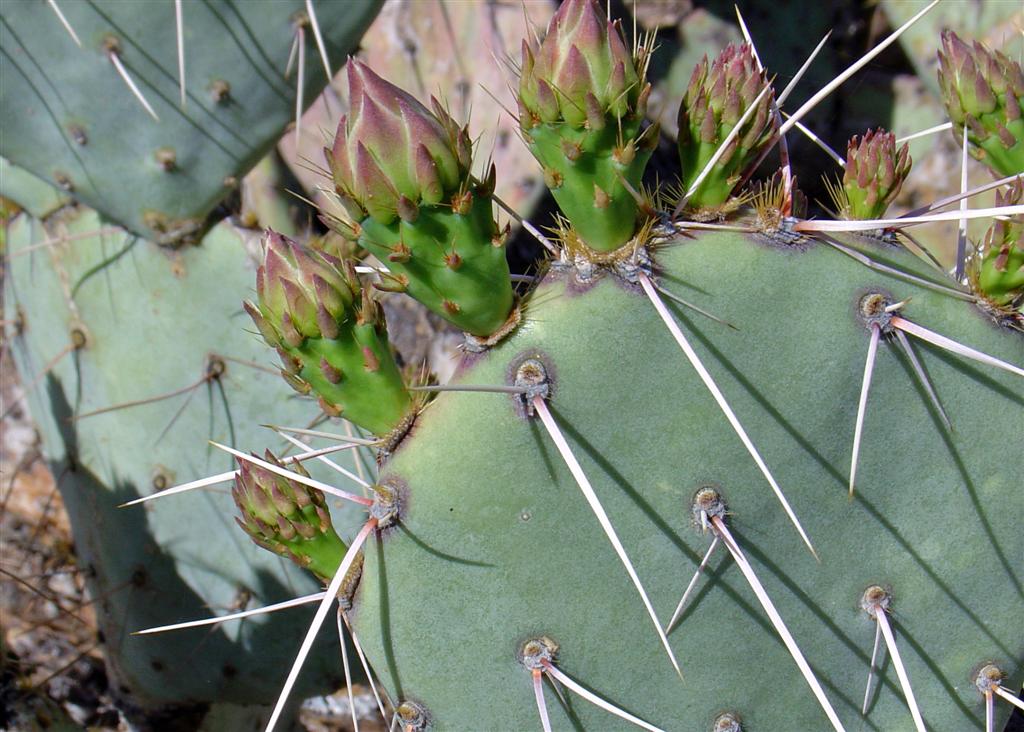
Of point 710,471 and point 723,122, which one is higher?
point 723,122

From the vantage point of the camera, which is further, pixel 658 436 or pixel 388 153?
pixel 658 436

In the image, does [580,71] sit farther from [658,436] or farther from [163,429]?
[163,429]

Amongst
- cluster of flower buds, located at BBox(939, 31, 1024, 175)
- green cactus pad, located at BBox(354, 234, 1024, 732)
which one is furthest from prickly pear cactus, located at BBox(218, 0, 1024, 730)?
cluster of flower buds, located at BBox(939, 31, 1024, 175)

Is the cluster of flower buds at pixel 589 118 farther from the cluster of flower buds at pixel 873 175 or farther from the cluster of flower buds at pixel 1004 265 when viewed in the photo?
the cluster of flower buds at pixel 1004 265

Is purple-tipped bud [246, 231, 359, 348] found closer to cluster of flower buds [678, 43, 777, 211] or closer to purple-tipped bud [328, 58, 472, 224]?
purple-tipped bud [328, 58, 472, 224]

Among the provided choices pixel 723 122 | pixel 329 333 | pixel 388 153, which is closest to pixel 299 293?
pixel 329 333

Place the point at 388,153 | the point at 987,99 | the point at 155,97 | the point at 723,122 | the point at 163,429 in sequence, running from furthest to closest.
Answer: the point at 163,429, the point at 155,97, the point at 987,99, the point at 723,122, the point at 388,153

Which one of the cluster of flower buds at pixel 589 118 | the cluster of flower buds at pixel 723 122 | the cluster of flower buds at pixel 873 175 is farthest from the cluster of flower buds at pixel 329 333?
the cluster of flower buds at pixel 873 175
